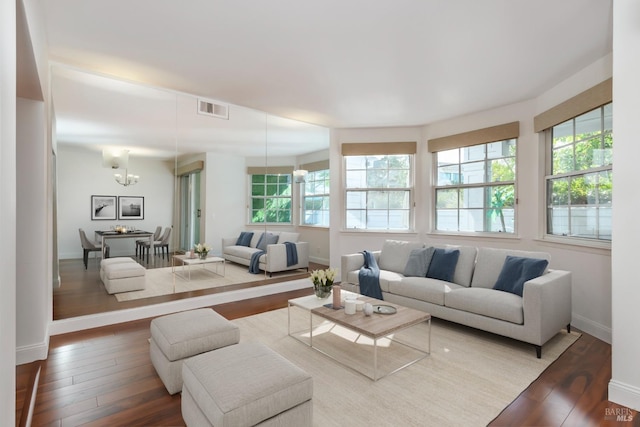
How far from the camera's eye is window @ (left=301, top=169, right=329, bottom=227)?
5703mm

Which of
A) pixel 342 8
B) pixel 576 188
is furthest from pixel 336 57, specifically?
pixel 576 188

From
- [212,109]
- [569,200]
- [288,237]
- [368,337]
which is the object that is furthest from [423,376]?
[212,109]

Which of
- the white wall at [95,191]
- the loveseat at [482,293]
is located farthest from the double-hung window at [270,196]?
the loveseat at [482,293]

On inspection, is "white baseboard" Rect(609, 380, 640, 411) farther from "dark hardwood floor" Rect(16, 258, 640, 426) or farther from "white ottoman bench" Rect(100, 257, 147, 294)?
"white ottoman bench" Rect(100, 257, 147, 294)

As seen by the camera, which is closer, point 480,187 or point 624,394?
point 624,394

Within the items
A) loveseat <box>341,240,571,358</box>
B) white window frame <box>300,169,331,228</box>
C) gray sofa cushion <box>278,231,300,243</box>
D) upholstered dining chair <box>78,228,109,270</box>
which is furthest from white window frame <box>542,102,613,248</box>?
upholstered dining chair <box>78,228,109,270</box>

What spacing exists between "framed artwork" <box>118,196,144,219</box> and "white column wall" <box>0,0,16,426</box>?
2.75 m

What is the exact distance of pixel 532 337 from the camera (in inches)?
113

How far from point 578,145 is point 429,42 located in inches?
86.5

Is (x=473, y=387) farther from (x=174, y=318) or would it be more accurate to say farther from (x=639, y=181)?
(x=174, y=318)

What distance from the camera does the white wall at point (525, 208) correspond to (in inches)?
133

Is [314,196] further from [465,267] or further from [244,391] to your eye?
[244,391]

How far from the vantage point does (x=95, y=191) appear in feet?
12.1

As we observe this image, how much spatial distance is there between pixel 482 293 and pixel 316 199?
3185 mm
